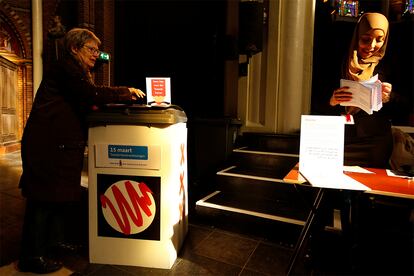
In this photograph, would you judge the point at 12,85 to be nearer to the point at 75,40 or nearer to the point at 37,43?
the point at 37,43

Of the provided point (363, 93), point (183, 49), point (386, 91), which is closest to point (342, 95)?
point (363, 93)

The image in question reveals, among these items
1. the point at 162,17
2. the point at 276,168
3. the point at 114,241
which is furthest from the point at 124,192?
the point at 162,17

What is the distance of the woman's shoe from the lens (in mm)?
2045

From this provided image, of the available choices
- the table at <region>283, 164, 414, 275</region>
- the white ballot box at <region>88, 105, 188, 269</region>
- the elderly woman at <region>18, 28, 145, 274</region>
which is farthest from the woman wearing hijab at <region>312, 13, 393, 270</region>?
the elderly woman at <region>18, 28, 145, 274</region>

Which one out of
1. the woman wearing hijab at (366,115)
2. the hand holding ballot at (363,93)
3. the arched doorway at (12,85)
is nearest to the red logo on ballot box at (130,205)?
the woman wearing hijab at (366,115)

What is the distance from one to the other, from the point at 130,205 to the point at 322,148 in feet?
4.77

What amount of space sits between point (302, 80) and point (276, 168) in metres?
1.74

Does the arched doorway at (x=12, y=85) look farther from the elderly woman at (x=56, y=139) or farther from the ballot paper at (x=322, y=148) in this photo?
the ballot paper at (x=322, y=148)

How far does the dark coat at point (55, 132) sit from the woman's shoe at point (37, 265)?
49 cm

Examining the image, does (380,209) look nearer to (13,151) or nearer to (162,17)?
(162,17)

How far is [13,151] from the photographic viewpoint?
27.9 ft

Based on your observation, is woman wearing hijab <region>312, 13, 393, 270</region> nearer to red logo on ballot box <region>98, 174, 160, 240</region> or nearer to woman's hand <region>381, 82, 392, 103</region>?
woman's hand <region>381, 82, 392, 103</region>

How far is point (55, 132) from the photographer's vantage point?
1.99 m

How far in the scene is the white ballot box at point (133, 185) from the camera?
2.06 m
